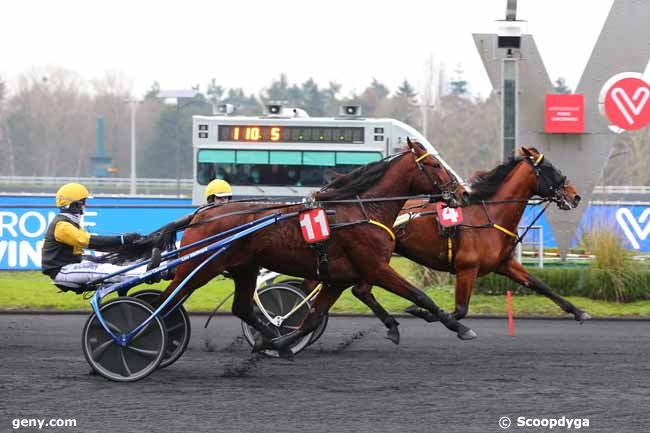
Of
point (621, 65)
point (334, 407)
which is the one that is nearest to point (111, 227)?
point (621, 65)

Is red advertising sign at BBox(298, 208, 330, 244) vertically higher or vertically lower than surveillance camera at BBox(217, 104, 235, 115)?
lower

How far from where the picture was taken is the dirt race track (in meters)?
6.48

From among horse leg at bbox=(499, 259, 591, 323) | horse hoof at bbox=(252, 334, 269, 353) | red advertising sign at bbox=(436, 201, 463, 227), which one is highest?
red advertising sign at bbox=(436, 201, 463, 227)

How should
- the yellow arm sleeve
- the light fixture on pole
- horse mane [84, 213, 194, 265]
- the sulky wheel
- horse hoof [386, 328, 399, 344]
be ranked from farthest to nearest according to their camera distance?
the light fixture on pole
the sulky wheel
horse hoof [386, 328, 399, 344]
horse mane [84, 213, 194, 265]
the yellow arm sleeve

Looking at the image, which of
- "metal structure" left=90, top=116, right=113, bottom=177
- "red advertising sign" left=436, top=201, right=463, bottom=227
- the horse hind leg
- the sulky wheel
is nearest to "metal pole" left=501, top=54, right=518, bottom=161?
"red advertising sign" left=436, top=201, right=463, bottom=227

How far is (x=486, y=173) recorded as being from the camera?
10.6m

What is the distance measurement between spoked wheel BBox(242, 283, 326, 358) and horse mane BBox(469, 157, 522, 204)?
2144 millimetres

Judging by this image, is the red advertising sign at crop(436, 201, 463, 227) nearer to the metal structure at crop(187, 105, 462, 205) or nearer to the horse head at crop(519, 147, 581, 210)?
the horse head at crop(519, 147, 581, 210)

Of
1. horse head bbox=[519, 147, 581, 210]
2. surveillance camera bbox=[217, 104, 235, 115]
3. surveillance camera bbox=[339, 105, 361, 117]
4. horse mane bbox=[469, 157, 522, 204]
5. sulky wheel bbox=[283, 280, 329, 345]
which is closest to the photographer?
sulky wheel bbox=[283, 280, 329, 345]

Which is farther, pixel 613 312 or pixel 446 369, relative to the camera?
pixel 613 312

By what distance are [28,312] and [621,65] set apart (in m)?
9.23

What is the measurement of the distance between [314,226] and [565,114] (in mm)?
8228

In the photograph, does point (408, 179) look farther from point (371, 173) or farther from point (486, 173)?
point (486, 173)

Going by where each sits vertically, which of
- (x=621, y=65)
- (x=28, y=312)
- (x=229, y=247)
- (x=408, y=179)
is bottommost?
(x=28, y=312)
